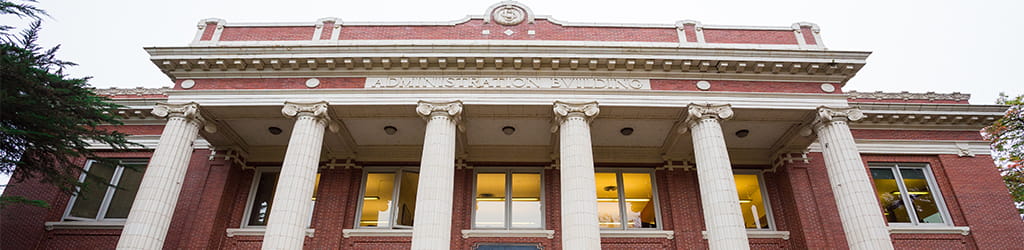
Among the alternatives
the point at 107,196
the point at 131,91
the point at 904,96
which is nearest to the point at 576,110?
the point at 904,96

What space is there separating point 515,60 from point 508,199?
5.71 m

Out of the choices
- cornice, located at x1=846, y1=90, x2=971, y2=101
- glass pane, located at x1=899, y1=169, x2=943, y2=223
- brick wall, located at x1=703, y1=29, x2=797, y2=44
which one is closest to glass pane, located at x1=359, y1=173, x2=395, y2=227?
brick wall, located at x1=703, y1=29, x2=797, y2=44

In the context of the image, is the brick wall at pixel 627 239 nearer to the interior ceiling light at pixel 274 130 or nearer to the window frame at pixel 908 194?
the window frame at pixel 908 194

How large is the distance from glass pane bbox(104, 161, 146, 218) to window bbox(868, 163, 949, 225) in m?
25.9

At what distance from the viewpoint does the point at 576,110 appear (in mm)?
15406

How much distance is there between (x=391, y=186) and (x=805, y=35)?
1516cm

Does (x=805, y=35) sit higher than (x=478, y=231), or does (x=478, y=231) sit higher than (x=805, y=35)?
(x=805, y=35)

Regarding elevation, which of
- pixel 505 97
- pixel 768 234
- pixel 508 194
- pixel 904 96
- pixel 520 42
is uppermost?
pixel 904 96

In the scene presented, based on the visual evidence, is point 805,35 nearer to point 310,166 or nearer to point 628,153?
point 628,153

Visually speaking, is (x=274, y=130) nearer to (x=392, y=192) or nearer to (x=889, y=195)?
(x=392, y=192)

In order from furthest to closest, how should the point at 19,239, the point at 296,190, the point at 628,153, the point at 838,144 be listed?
the point at 628,153 < the point at 19,239 < the point at 838,144 < the point at 296,190

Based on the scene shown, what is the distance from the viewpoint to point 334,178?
768 inches

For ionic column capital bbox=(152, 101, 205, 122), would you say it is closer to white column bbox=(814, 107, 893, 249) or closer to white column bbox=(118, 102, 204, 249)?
white column bbox=(118, 102, 204, 249)

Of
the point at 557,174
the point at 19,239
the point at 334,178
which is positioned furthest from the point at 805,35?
the point at 19,239
